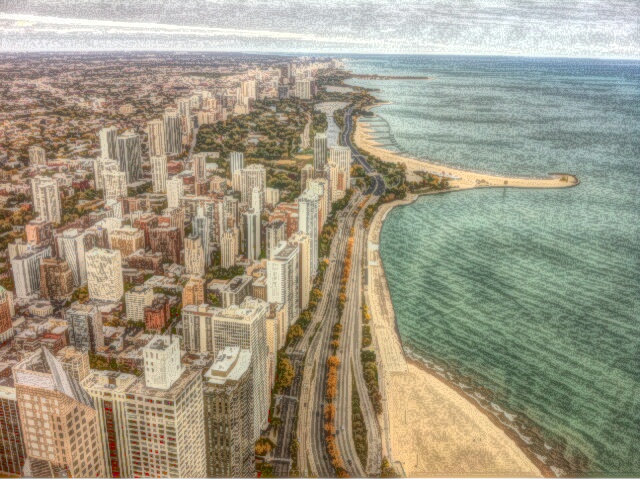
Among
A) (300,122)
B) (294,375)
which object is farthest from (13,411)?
(300,122)

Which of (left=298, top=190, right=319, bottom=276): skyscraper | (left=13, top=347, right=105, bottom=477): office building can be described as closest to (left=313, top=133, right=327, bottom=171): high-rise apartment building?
(left=298, top=190, right=319, bottom=276): skyscraper

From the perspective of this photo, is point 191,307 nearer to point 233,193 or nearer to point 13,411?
point 13,411

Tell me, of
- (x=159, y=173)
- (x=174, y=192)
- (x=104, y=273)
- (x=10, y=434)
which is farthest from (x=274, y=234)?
(x=10, y=434)

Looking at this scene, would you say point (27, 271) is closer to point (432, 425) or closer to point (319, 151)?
point (432, 425)

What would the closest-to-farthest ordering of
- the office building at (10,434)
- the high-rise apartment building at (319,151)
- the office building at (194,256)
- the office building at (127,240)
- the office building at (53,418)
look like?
1. the office building at (53,418)
2. the office building at (10,434)
3. the office building at (127,240)
4. the office building at (194,256)
5. the high-rise apartment building at (319,151)

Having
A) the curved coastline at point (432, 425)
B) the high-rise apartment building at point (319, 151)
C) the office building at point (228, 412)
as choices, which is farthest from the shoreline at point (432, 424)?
the high-rise apartment building at point (319, 151)

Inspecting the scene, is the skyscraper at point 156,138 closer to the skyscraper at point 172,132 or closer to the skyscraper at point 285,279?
the skyscraper at point 172,132

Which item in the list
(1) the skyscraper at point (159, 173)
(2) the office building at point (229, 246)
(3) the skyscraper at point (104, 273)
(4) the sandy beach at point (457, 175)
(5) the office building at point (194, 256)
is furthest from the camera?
(4) the sandy beach at point (457, 175)
